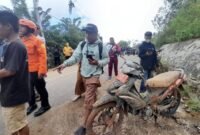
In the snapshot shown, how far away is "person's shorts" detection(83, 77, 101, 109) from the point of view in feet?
16.6

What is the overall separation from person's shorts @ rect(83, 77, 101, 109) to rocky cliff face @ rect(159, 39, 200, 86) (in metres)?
3.14

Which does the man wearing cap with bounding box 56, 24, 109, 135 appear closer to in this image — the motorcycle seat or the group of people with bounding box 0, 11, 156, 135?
the group of people with bounding box 0, 11, 156, 135

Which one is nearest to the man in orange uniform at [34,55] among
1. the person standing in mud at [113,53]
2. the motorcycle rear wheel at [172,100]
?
the motorcycle rear wheel at [172,100]

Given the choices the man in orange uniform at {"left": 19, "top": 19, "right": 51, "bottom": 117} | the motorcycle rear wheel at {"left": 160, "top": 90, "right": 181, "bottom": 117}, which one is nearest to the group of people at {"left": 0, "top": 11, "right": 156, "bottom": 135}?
the man in orange uniform at {"left": 19, "top": 19, "right": 51, "bottom": 117}

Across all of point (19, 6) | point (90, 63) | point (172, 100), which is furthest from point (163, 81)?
Result: point (19, 6)

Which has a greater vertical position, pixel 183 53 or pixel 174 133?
pixel 183 53

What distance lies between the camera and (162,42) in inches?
522

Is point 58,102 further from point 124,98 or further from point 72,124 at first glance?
point 124,98

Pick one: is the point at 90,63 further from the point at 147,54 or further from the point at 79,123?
the point at 147,54

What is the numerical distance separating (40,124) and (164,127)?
2.25m

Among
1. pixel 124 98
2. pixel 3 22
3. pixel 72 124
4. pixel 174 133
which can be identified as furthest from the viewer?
pixel 72 124

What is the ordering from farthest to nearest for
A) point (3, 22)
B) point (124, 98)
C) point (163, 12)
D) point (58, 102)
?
point (163, 12) < point (58, 102) < point (124, 98) < point (3, 22)

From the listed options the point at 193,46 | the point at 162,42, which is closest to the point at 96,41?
the point at 193,46

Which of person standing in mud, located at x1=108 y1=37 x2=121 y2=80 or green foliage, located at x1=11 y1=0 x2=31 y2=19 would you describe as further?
green foliage, located at x1=11 y1=0 x2=31 y2=19
